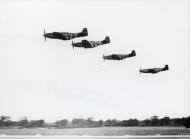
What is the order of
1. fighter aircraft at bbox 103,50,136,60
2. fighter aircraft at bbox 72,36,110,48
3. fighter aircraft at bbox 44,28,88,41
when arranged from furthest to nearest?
fighter aircraft at bbox 103,50,136,60
fighter aircraft at bbox 72,36,110,48
fighter aircraft at bbox 44,28,88,41

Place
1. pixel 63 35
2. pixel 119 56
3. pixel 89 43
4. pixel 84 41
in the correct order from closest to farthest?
pixel 63 35
pixel 84 41
pixel 89 43
pixel 119 56

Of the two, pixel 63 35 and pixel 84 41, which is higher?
pixel 63 35

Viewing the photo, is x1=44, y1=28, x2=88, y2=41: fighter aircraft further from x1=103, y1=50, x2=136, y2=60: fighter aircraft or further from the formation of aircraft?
x1=103, y1=50, x2=136, y2=60: fighter aircraft

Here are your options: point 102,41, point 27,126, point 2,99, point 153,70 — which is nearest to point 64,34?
point 102,41

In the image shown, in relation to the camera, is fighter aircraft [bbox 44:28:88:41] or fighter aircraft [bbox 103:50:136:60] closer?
fighter aircraft [bbox 44:28:88:41]

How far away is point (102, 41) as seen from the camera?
4684cm

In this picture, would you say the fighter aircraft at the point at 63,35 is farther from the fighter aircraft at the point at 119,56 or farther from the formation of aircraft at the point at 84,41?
the fighter aircraft at the point at 119,56

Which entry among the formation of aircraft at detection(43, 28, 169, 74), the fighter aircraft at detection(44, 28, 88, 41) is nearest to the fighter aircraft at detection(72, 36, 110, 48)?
the formation of aircraft at detection(43, 28, 169, 74)

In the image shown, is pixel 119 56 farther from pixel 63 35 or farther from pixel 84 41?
pixel 63 35

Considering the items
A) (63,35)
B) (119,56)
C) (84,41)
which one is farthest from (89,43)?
(119,56)

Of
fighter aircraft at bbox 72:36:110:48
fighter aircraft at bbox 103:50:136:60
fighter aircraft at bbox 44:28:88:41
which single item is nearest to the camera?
fighter aircraft at bbox 44:28:88:41

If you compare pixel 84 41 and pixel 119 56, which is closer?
pixel 84 41

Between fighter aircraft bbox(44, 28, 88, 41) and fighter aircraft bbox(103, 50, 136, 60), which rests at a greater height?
fighter aircraft bbox(44, 28, 88, 41)

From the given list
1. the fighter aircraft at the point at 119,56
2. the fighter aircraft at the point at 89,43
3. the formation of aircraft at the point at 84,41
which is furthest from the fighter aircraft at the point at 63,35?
the fighter aircraft at the point at 119,56
